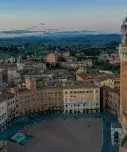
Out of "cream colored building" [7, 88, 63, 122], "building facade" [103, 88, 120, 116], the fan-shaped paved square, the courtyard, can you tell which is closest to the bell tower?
the courtyard

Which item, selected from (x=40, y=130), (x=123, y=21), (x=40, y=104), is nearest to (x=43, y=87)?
(x=40, y=104)

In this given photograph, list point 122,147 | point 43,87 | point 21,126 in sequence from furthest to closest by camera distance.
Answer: point 43,87 → point 21,126 → point 122,147

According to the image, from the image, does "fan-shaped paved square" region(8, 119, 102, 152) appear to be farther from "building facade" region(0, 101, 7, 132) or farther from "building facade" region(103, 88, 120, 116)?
"building facade" region(103, 88, 120, 116)

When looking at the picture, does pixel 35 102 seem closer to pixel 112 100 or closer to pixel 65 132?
pixel 65 132

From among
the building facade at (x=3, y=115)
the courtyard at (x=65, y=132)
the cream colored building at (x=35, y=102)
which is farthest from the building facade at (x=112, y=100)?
the building facade at (x=3, y=115)

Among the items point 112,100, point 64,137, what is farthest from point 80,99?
point 64,137

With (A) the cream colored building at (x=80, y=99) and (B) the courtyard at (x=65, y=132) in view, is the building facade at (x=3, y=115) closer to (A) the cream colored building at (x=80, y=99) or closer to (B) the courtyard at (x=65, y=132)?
(B) the courtyard at (x=65, y=132)

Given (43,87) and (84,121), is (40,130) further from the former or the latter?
(43,87)
